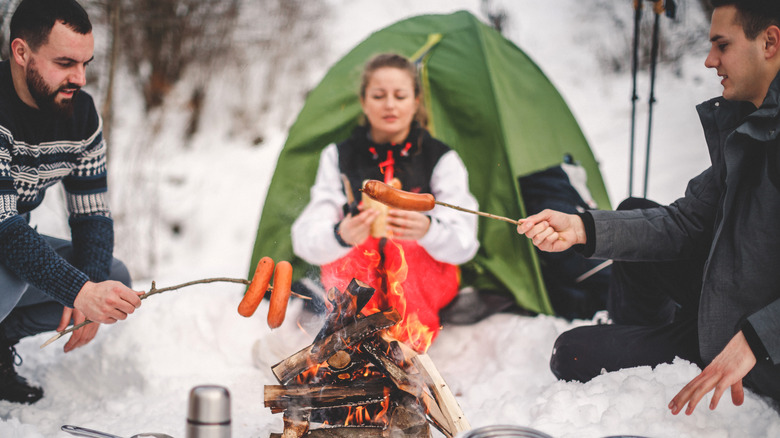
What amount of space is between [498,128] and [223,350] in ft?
6.83

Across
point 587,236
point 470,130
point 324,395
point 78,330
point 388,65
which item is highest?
point 388,65

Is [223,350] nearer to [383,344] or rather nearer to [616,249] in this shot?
[383,344]

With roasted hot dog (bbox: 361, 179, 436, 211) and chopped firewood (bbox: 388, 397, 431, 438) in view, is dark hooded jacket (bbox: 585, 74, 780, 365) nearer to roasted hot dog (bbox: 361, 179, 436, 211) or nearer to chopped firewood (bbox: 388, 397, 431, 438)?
roasted hot dog (bbox: 361, 179, 436, 211)

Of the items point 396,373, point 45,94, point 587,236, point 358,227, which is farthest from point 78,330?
point 587,236

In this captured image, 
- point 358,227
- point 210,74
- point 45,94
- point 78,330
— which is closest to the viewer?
point 45,94

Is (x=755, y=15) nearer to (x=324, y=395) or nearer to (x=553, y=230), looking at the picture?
(x=553, y=230)

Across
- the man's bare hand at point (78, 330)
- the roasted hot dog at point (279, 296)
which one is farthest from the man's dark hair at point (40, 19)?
the roasted hot dog at point (279, 296)

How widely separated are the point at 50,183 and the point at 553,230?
6.87 ft

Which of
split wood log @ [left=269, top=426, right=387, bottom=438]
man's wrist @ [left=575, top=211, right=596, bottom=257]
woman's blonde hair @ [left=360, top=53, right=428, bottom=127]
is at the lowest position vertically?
split wood log @ [left=269, top=426, right=387, bottom=438]

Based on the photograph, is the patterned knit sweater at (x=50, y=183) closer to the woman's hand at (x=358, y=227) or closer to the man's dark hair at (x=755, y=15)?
the woman's hand at (x=358, y=227)

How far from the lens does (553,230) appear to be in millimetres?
2127

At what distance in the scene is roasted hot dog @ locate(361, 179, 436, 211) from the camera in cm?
198

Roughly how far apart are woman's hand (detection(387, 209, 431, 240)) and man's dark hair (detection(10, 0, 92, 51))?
1515mm

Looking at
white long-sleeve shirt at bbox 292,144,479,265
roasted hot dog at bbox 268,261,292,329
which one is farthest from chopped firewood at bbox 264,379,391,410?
white long-sleeve shirt at bbox 292,144,479,265
